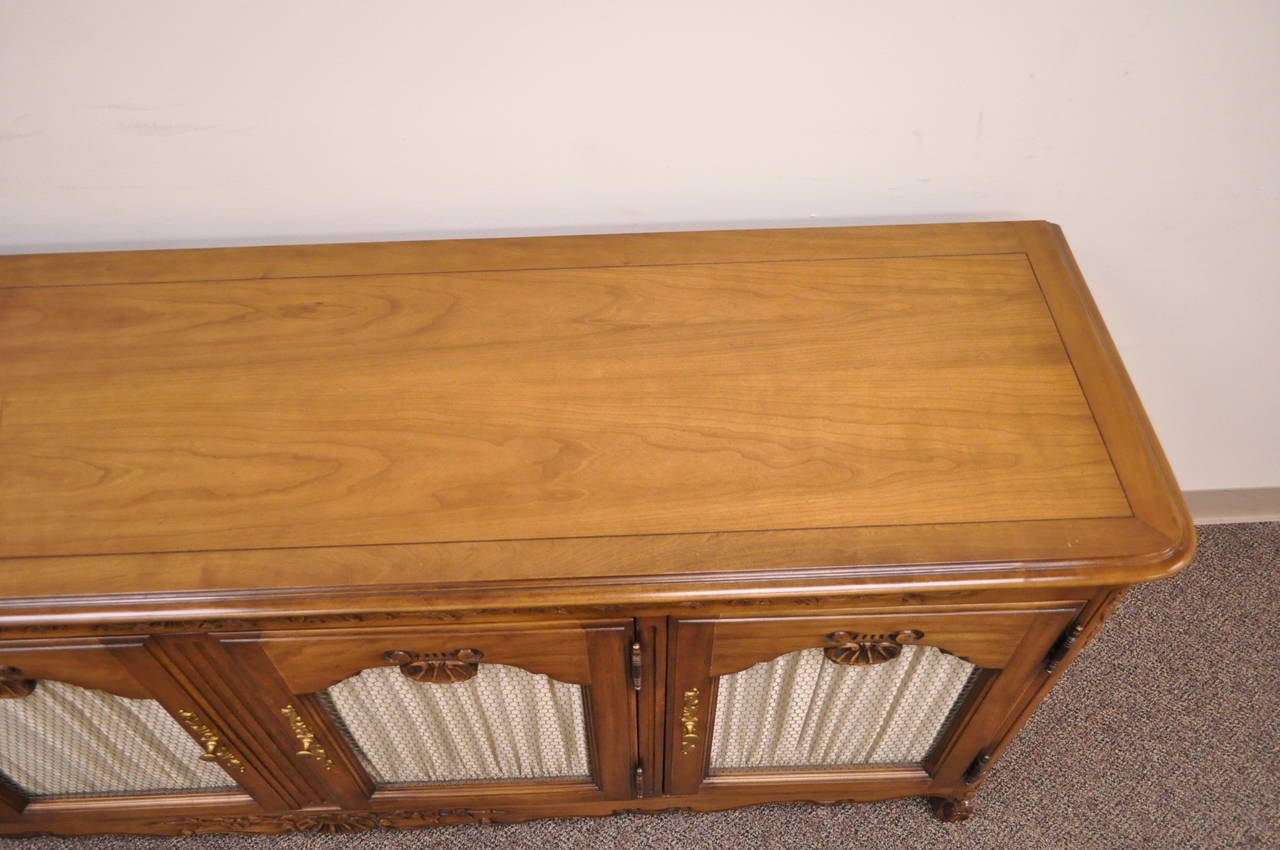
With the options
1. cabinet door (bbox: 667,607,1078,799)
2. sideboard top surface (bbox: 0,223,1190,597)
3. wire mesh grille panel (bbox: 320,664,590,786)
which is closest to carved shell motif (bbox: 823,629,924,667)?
cabinet door (bbox: 667,607,1078,799)

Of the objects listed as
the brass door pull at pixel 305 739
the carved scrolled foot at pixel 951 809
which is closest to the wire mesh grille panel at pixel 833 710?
the carved scrolled foot at pixel 951 809

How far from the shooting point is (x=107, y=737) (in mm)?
845

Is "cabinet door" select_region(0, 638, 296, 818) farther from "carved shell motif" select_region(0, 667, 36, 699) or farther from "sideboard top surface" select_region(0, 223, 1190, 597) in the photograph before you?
"sideboard top surface" select_region(0, 223, 1190, 597)

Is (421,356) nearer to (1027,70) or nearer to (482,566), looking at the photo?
(482,566)

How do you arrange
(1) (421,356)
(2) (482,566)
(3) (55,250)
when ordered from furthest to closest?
(3) (55,250)
(1) (421,356)
(2) (482,566)

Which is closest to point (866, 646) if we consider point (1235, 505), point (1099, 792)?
point (1099, 792)

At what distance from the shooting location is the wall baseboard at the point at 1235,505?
129 cm

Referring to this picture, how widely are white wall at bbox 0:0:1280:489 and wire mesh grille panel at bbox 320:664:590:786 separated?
46cm

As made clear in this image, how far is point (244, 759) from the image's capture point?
2.82 ft

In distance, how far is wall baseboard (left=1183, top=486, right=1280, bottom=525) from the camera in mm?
1295

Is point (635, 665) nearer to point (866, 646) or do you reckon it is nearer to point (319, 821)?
point (866, 646)

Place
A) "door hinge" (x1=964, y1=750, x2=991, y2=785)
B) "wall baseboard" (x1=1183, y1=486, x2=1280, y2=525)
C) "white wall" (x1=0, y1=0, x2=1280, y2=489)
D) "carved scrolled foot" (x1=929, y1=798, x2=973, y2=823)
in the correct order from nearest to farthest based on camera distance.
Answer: "white wall" (x1=0, y1=0, x2=1280, y2=489) < "door hinge" (x1=964, y1=750, x2=991, y2=785) < "carved scrolled foot" (x1=929, y1=798, x2=973, y2=823) < "wall baseboard" (x1=1183, y1=486, x2=1280, y2=525)

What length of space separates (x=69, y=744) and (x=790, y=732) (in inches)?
28.1

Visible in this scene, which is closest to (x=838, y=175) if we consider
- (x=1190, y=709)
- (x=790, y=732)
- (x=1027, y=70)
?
(x=1027, y=70)
